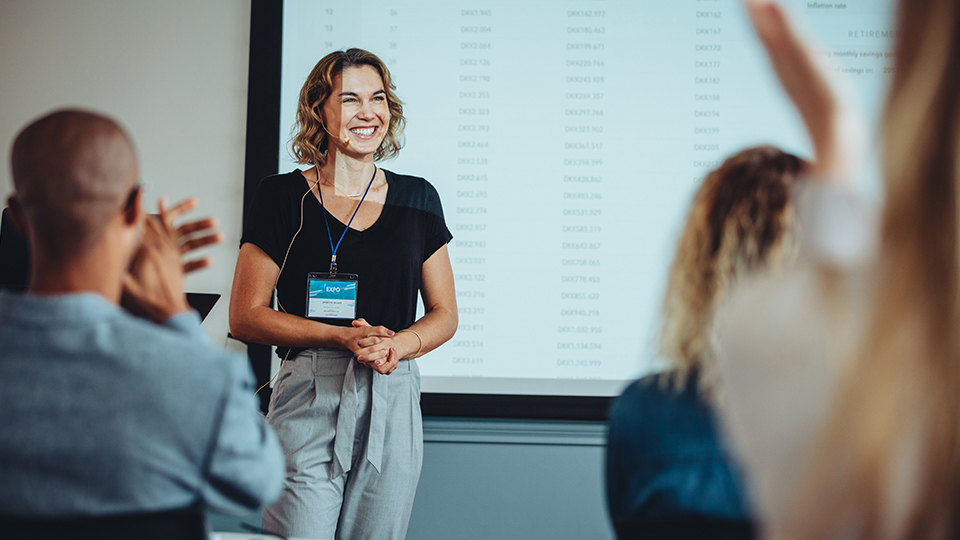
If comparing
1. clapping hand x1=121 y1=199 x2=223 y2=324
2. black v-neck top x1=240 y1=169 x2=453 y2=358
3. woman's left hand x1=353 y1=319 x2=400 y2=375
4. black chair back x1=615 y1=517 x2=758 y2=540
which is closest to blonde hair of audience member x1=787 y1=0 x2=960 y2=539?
black chair back x1=615 y1=517 x2=758 y2=540

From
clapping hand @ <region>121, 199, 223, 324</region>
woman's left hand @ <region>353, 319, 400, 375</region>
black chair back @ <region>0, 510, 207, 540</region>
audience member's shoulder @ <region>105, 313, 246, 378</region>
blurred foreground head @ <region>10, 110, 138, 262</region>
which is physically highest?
blurred foreground head @ <region>10, 110, 138, 262</region>

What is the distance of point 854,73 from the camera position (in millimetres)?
2541

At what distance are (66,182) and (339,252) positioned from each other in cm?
97

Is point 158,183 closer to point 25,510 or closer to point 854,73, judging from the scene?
point 25,510

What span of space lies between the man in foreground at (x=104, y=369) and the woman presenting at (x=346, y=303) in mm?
793

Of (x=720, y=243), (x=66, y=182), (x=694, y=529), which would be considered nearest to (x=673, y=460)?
(x=694, y=529)

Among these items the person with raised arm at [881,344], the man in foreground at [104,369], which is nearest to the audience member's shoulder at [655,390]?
the person with raised arm at [881,344]

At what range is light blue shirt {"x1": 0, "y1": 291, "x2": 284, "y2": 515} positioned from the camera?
2.58 ft

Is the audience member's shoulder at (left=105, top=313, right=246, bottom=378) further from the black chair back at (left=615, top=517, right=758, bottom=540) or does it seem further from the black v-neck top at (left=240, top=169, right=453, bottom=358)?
the black v-neck top at (left=240, top=169, right=453, bottom=358)

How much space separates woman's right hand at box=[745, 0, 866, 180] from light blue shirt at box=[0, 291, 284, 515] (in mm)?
751

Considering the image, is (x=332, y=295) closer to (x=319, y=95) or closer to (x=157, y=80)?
(x=319, y=95)

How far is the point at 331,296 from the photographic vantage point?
5.98ft

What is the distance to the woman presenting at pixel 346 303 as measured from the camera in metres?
1.74

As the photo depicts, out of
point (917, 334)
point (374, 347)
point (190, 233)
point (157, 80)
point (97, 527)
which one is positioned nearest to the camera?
point (917, 334)
